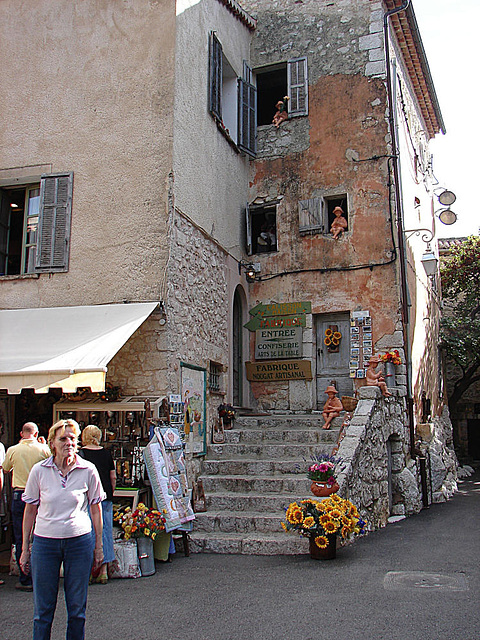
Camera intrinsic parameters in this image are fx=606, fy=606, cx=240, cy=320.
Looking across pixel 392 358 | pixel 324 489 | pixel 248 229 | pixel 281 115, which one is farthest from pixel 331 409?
pixel 281 115

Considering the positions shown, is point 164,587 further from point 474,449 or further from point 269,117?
point 474,449

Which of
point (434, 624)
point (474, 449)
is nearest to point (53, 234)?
point (434, 624)

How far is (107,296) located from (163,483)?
262 cm

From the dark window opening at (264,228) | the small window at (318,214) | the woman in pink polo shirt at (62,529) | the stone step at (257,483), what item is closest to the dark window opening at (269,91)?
the dark window opening at (264,228)

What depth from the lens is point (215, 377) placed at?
9.74 metres

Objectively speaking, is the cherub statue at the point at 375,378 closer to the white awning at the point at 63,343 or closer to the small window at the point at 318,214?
the small window at the point at 318,214

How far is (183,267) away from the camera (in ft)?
27.5

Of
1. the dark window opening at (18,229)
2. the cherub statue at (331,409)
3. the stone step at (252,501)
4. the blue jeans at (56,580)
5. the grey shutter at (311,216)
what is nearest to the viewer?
the blue jeans at (56,580)

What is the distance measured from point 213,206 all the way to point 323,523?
5496 millimetres

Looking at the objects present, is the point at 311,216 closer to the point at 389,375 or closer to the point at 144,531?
the point at 389,375

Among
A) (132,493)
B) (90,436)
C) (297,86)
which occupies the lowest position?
(132,493)

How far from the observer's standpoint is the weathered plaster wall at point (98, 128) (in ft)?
26.6

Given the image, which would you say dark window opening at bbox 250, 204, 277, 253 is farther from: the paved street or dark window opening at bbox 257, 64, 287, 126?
the paved street

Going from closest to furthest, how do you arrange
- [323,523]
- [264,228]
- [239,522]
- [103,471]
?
[103,471] < [323,523] < [239,522] < [264,228]
